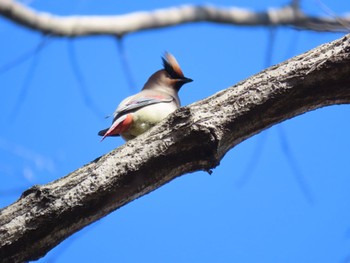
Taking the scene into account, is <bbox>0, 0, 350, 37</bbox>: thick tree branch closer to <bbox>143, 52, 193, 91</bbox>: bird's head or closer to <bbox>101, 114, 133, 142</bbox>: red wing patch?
<bbox>101, 114, 133, 142</bbox>: red wing patch

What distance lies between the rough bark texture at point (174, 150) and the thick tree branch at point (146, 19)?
143cm

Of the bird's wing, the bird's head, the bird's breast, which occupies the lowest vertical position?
the bird's breast

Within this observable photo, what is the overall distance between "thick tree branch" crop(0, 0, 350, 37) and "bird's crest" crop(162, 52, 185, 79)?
914mm

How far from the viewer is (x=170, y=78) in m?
4.85

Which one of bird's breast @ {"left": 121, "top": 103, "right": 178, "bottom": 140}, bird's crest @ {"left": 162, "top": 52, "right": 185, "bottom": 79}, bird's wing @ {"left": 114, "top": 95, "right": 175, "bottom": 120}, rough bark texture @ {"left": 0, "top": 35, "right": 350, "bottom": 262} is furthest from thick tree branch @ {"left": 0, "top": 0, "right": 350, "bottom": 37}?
rough bark texture @ {"left": 0, "top": 35, "right": 350, "bottom": 262}

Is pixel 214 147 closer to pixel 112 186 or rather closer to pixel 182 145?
pixel 182 145

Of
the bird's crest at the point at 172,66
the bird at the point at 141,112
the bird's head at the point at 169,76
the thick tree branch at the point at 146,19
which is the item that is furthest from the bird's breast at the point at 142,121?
the bird's crest at the point at 172,66

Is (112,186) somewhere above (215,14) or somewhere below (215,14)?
below

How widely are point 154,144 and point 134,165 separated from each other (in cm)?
12

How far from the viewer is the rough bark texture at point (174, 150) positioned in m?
2.25

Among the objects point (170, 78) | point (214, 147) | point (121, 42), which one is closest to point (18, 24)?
point (121, 42)

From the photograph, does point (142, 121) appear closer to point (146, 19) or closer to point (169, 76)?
point (146, 19)

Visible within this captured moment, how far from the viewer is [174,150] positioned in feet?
7.68

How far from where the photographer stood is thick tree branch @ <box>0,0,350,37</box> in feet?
12.0
